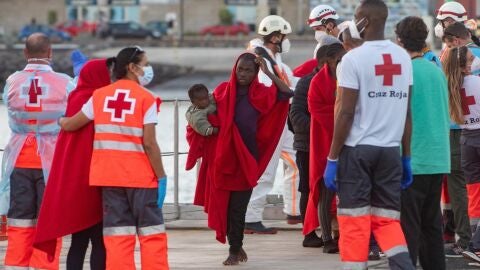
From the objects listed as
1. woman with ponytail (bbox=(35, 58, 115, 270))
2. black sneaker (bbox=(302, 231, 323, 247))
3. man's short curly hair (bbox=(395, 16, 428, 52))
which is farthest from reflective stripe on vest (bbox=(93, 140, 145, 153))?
black sneaker (bbox=(302, 231, 323, 247))

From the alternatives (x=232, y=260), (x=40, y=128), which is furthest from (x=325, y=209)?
(x=40, y=128)

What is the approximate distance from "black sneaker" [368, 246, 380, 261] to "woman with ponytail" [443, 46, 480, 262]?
0.62 meters

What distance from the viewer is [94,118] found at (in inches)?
327

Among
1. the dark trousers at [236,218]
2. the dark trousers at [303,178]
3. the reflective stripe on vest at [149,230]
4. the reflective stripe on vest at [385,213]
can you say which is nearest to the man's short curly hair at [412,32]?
the reflective stripe on vest at [385,213]

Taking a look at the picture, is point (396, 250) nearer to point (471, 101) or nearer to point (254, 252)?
point (471, 101)

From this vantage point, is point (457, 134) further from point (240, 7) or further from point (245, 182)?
point (240, 7)

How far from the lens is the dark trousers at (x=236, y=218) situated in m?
10.4

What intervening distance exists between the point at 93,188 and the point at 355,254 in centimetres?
162

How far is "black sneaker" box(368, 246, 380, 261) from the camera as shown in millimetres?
10344

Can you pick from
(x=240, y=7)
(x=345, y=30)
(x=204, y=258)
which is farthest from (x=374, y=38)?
(x=240, y=7)

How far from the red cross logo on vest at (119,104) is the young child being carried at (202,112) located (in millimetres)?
2331

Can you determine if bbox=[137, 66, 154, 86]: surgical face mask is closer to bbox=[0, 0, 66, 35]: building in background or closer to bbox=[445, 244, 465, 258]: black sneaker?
bbox=[445, 244, 465, 258]: black sneaker

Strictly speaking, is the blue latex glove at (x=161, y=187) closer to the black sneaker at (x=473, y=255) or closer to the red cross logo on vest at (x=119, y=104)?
the red cross logo on vest at (x=119, y=104)

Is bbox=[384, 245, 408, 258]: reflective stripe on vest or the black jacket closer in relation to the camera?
bbox=[384, 245, 408, 258]: reflective stripe on vest
